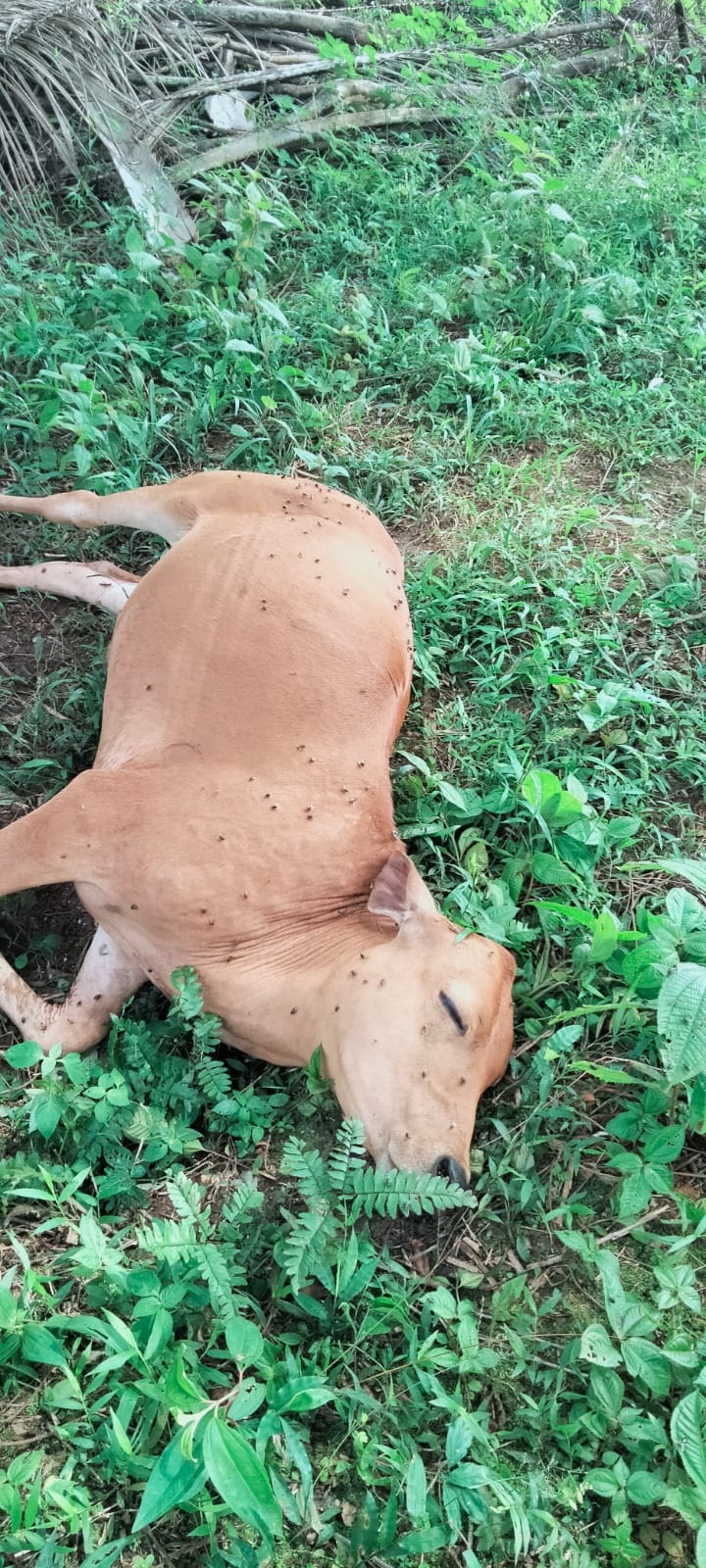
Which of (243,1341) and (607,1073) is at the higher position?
(243,1341)

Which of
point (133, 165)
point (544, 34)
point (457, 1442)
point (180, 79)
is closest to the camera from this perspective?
point (457, 1442)

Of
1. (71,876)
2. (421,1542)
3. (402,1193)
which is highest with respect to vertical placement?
(71,876)

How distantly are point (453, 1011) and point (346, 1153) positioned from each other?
43cm

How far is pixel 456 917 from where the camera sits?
308cm

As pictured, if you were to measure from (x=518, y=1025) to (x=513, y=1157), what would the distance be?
1.36ft

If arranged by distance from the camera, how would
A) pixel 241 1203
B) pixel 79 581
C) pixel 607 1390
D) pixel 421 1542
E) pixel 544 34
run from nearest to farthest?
pixel 421 1542 < pixel 607 1390 < pixel 241 1203 < pixel 79 581 < pixel 544 34

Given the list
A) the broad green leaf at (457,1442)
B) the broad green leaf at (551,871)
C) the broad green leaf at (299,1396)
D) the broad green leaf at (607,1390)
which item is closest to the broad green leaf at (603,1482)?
the broad green leaf at (607,1390)

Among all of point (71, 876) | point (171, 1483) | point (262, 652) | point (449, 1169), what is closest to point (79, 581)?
point (262, 652)

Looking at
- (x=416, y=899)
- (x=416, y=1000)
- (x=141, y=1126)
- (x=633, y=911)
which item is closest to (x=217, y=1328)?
(x=141, y=1126)

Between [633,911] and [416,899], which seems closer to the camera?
[416,899]

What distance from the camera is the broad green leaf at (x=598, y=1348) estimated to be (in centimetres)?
222

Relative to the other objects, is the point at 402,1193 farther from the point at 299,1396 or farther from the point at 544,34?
the point at 544,34

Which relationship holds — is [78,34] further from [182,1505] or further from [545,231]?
[182,1505]

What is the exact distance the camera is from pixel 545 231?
19.1 ft
